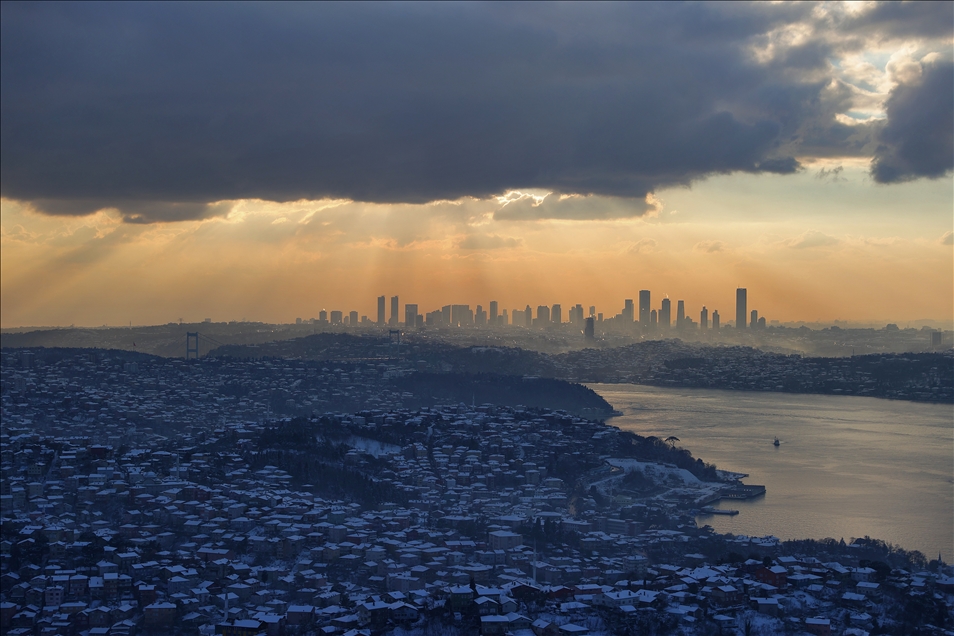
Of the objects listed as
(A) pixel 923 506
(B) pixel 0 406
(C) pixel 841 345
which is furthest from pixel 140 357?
(C) pixel 841 345

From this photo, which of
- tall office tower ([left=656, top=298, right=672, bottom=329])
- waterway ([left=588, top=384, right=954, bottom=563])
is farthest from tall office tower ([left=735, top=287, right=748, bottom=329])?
waterway ([left=588, top=384, right=954, bottom=563])

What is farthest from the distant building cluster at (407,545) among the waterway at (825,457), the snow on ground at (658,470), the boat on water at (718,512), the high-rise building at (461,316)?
the high-rise building at (461,316)

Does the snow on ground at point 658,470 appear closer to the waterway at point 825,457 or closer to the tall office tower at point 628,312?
the waterway at point 825,457

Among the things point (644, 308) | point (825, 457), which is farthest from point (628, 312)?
point (825, 457)

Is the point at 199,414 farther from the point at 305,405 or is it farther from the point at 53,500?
the point at 53,500

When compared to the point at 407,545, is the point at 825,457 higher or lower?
lower

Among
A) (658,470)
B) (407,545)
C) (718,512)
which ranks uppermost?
(658,470)

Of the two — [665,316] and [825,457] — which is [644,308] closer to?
[665,316]

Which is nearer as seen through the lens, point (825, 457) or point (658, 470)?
point (658, 470)
